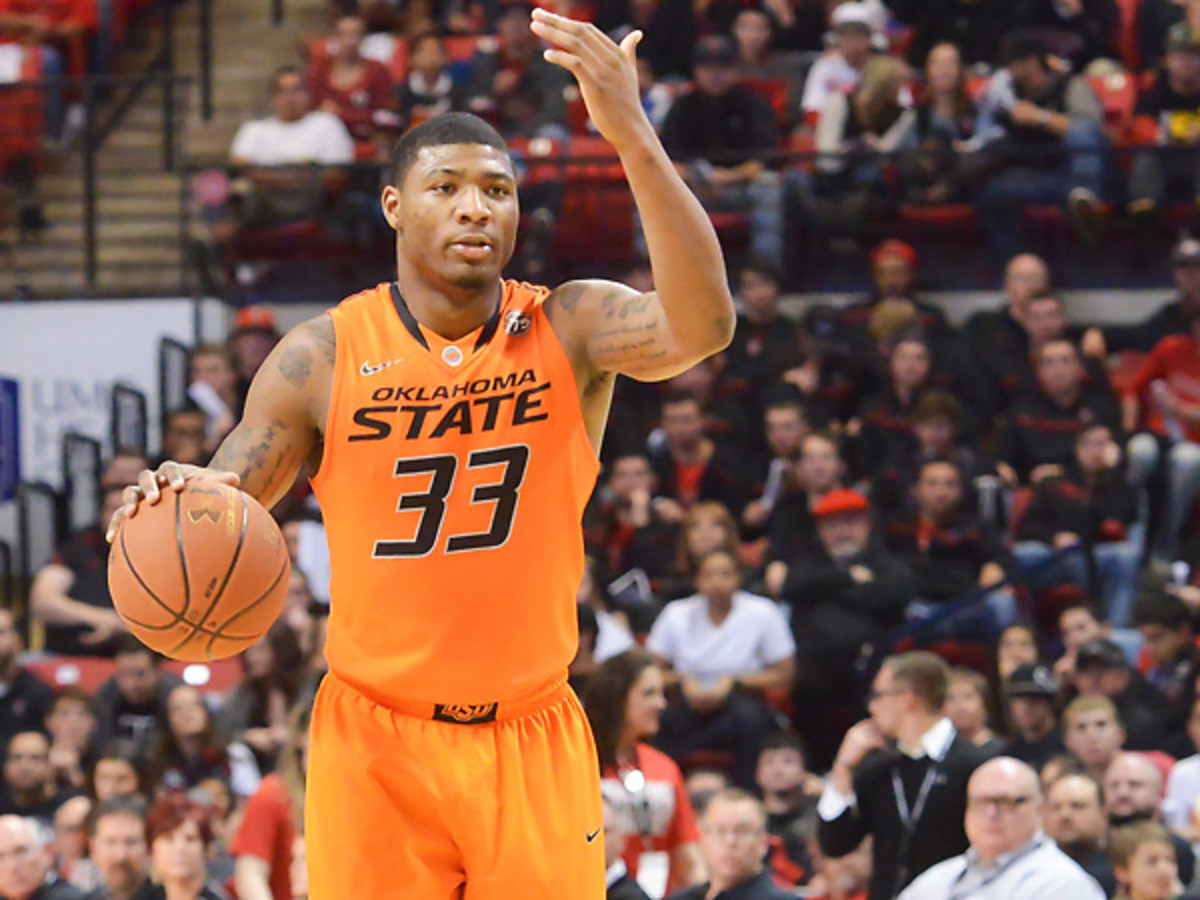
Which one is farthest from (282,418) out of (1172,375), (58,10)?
(58,10)

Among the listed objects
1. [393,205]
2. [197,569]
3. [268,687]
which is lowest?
[268,687]

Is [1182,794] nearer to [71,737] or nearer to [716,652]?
[716,652]

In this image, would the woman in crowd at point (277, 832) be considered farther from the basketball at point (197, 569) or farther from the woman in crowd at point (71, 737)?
the basketball at point (197, 569)

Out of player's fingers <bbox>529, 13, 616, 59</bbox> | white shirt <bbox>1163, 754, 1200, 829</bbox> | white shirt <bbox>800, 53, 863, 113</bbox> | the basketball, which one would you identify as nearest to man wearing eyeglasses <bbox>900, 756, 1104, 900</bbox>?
white shirt <bbox>1163, 754, 1200, 829</bbox>

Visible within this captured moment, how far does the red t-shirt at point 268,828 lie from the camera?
829 centimetres

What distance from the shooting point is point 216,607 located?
4598mm

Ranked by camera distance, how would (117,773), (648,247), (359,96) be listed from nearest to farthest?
(648,247)
(117,773)
(359,96)

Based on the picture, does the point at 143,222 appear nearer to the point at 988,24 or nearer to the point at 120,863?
the point at 988,24

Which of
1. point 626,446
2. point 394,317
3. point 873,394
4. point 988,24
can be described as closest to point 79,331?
point 626,446

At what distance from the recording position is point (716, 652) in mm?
10453

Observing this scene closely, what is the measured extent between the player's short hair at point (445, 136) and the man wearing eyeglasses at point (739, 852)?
344cm

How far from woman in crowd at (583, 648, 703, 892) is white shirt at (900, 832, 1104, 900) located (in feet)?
3.34

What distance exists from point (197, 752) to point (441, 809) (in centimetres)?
563

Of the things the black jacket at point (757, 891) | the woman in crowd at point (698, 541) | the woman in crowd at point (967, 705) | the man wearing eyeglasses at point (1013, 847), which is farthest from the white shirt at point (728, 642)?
the man wearing eyeglasses at point (1013, 847)
